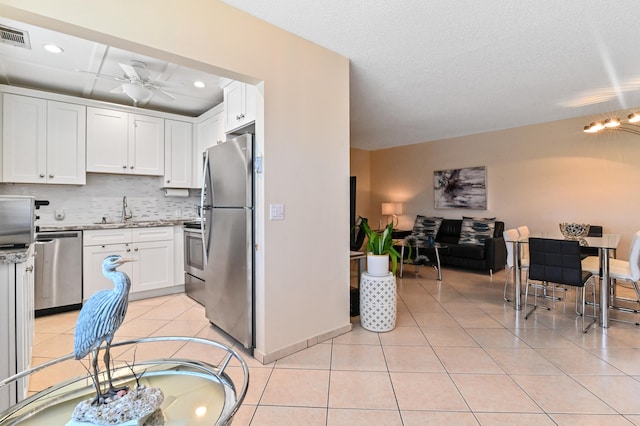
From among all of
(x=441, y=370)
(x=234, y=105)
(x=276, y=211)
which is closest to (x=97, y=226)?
(x=234, y=105)

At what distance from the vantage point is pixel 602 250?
2.80 meters

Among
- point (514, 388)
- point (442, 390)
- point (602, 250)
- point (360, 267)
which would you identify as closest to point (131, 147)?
point (360, 267)

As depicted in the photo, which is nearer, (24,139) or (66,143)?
(24,139)

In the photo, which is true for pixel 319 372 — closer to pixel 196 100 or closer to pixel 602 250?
pixel 602 250

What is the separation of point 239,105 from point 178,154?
195 cm

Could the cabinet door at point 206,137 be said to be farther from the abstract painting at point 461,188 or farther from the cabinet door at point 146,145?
the abstract painting at point 461,188

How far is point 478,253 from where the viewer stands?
491 cm

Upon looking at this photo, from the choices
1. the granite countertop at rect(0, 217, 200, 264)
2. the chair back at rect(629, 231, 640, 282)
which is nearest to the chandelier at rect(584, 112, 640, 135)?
the chair back at rect(629, 231, 640, 282)

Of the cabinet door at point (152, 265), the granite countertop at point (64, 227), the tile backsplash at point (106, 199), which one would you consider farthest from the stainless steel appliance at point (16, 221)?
the tile backsplash at point (106, 199)

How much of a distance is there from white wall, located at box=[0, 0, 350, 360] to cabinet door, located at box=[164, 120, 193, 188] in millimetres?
2424

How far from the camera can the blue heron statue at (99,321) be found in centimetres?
84

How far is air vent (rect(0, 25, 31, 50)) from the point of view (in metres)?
2.33

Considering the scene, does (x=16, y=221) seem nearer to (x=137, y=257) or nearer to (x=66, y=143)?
(x=137, y=257)

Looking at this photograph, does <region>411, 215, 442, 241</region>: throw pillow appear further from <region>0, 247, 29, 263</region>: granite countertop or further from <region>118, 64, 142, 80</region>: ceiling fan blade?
<region>0, 247, 29, 263</region>: granite countertop
